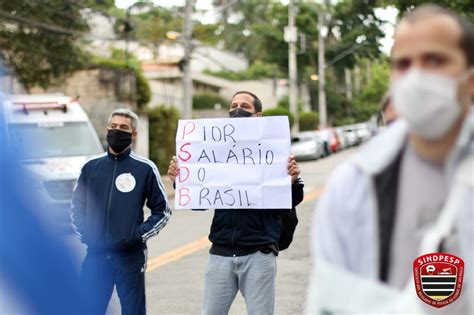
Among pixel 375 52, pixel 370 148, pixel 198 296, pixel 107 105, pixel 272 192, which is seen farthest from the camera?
pixel 107 105

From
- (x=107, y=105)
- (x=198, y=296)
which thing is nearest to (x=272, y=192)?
(x=198, y=296)

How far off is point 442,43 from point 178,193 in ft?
11.5

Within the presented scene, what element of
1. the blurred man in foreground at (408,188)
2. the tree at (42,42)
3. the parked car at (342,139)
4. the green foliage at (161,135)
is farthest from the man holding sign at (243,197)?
the parked car at (342,139)

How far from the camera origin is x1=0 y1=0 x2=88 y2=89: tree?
23.9 m

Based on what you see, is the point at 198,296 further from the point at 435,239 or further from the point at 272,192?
the point at 435,239

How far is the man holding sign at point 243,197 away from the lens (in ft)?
17.6

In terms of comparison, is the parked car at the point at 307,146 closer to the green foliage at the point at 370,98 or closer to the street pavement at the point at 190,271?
the street pavement at the point at 190,271

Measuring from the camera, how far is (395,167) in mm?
2258

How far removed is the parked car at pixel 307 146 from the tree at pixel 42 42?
1429 centimetres

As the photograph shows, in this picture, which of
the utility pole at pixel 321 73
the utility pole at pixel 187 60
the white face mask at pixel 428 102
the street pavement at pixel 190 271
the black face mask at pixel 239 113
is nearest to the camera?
the white face mask at pixel 428 102

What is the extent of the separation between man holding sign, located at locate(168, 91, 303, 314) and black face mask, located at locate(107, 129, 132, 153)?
17.4 inches

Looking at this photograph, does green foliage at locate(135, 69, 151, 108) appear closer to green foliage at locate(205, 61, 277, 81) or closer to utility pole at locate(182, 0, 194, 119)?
utility pole at locate(182, 0, 194, 119)

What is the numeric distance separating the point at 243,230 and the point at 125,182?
2.89 ft

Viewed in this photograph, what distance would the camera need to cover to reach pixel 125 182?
571 cm
